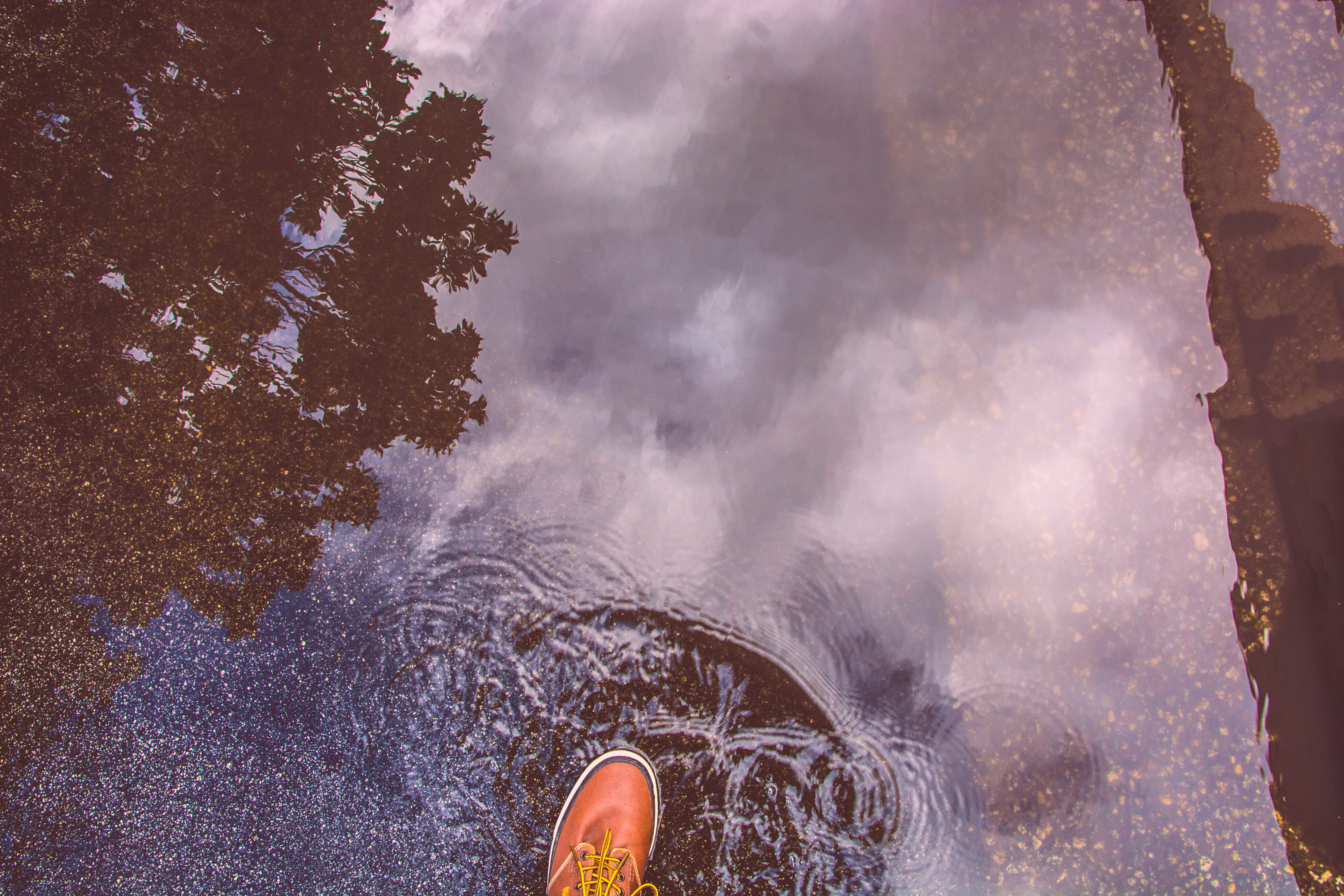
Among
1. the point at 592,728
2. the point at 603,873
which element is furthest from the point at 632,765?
the point at 603,873

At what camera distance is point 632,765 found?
1485 mm

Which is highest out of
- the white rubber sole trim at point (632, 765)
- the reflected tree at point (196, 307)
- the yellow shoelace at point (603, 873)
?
the reflected tree at point (196, 307)

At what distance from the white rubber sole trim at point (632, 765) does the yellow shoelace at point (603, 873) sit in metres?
0.07

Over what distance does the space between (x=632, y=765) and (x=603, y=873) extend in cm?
33

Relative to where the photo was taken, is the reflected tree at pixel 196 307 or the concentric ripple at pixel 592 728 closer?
the concentric ripple at pixel 592 728

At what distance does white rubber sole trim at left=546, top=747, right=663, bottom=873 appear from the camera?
57.9 inches

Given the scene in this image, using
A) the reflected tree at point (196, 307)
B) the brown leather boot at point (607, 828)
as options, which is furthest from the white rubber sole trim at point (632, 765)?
the reflected tree at point (196, 307)

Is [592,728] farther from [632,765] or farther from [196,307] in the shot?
[196,307]

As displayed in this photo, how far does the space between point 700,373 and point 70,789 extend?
2.39m

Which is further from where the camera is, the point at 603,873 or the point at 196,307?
the point at 196,307

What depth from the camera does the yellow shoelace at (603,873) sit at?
1.46 m

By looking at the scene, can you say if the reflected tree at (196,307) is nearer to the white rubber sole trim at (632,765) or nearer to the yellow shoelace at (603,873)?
the white rubber sole trim at (632,765)

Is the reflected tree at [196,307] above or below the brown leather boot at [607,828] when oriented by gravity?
above

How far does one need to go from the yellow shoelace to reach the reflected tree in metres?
1.25
